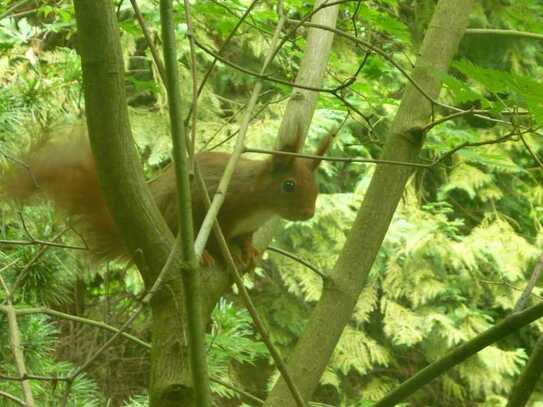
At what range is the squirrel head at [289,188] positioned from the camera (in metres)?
2.50

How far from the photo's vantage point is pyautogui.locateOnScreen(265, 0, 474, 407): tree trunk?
1682 millimetres

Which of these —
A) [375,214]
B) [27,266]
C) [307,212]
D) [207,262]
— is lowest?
[27,266]

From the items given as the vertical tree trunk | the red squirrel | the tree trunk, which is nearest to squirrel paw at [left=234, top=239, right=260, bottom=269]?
the red squirrel

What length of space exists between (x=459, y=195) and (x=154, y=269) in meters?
6.01

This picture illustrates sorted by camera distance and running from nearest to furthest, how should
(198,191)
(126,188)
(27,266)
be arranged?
1. (126,188)
2. (27,266)
3. (198,191)

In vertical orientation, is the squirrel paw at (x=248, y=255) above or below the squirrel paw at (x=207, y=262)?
above

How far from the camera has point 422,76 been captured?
5.88 feet

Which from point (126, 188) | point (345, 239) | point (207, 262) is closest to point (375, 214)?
point (207, 262)

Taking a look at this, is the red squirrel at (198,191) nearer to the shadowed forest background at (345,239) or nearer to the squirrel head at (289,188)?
the squirrel head at (289,188)

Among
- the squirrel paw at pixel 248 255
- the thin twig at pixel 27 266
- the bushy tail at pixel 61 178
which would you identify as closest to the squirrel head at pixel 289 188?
the squirrel paw at pixel 248 255

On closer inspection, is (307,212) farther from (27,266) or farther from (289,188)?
(27,266)

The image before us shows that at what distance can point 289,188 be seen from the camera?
2.51 metres

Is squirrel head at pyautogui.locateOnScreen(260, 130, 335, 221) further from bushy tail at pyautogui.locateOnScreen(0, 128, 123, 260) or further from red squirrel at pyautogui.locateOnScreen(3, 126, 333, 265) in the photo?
bushy tail at pyautogui.locateOnScreen(0, 128, 123, 260)

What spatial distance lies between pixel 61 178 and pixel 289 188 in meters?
0.85
